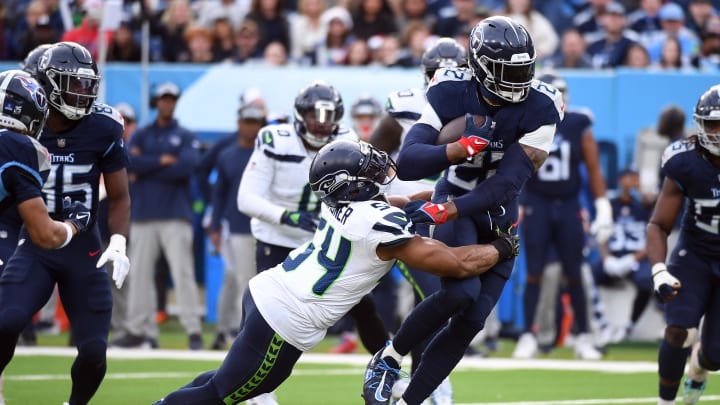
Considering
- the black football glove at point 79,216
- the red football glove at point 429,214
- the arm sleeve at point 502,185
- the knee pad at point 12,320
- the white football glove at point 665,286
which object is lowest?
the knee pad at point 12,320

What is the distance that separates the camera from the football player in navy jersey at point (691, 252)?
255 inches

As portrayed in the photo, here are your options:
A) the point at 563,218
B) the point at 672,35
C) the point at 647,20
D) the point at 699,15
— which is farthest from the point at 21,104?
the point at 699,15

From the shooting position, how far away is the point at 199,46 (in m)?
13.1

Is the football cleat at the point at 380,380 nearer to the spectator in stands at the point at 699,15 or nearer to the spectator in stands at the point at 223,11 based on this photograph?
the spectator in stands at the point at 699,15

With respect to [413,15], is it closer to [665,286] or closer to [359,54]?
[359,54]

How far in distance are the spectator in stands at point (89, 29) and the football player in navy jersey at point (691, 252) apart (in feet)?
22.4

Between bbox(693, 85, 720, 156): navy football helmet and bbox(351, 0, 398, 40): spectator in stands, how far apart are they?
706 cm

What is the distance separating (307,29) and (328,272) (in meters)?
8.69

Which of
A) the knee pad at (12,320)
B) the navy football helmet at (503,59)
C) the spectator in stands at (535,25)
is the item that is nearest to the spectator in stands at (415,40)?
the spectator in stands at (535,25)

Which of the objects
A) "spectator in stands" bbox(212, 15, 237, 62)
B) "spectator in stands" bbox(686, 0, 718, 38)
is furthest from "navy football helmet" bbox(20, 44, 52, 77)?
"spectator in stands" bbox(686, 0, 718, 38)

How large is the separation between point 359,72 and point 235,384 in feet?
22.2

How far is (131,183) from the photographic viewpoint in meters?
10.9

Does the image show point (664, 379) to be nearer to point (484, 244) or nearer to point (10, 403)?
point (484, 244)

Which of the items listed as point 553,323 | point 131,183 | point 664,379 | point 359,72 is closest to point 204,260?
point 131,183
